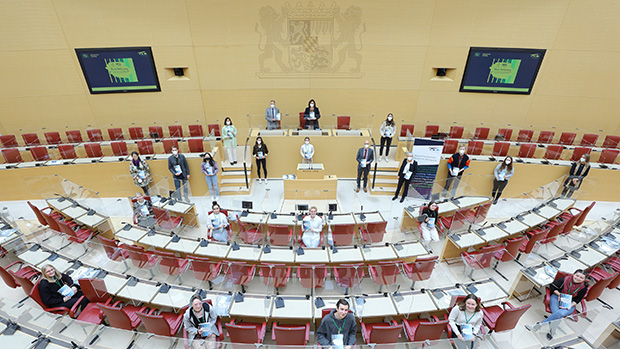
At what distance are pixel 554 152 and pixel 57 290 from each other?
13.5 m

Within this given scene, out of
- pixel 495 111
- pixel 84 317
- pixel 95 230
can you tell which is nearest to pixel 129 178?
pixel 95 230

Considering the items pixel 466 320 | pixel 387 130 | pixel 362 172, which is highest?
pixel 387 130

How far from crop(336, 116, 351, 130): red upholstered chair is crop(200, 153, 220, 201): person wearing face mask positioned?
4.68 metres

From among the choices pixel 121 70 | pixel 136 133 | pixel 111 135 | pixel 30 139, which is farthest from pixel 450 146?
pixel 30 139

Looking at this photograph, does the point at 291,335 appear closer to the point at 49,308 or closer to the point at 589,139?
the point at 49,308

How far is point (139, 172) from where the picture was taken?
29.5 ft

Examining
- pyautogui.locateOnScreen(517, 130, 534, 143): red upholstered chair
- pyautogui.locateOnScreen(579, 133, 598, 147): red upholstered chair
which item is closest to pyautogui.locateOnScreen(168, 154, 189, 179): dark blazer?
pyautogui.locateOnScreen(517, 130, 534, 143): red upholstered chair

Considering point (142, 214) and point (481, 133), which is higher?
point (481, 133)

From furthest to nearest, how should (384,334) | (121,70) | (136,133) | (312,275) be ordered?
(136,133) → (121,70) → (312,275) → (384,334)

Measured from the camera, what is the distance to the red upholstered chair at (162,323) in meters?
4.61

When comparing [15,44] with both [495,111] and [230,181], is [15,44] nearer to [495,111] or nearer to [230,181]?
[230,181]

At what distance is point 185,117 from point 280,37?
16.3 feet

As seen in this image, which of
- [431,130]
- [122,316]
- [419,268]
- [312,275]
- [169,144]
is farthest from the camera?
[431,130]

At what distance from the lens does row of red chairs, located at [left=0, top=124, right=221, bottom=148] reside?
11125 millimetres
